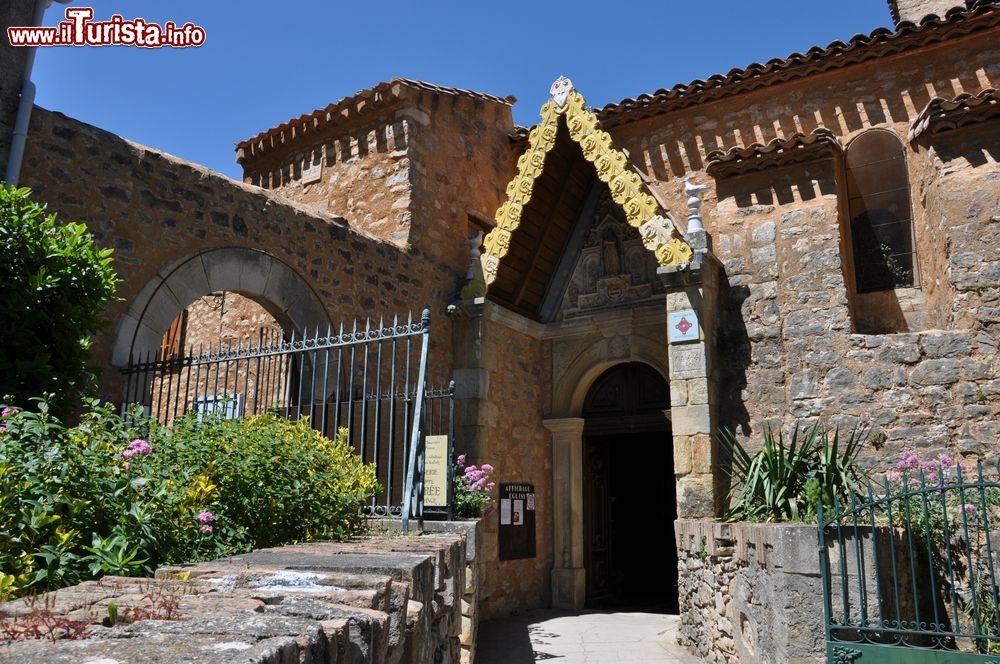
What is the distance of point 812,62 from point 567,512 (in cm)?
630

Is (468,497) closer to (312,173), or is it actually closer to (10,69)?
(10,69)

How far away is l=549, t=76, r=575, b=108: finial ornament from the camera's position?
29.8ft

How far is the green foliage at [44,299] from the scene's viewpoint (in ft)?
15.8

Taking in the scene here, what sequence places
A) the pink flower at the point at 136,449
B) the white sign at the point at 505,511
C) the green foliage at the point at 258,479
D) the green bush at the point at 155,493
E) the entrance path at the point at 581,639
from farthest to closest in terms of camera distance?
1. the white sign at the point at 505,511
2. the entrance path at the point at 581,639
3. the green foliage at the point at 258,479
4. the pink flower at the point at 136,449
5. the green bush at the point at 155,493

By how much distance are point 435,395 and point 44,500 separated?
400 centimetres

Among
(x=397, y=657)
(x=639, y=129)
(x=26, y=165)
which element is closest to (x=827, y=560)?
(x=397, y=657)

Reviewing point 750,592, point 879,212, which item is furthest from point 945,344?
point 750,592

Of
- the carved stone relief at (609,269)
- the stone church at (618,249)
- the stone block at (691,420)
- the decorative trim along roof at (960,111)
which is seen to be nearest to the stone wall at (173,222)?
the stone church at (618,249)

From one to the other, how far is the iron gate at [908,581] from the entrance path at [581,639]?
2089 millimetres

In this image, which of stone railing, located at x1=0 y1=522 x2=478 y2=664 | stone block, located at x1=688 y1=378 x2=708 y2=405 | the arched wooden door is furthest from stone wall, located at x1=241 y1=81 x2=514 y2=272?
stone railing, located at x1=0 y1=522 x2=478 y2=664

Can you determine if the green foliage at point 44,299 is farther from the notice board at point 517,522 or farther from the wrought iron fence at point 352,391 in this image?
the notice board at point 517,522

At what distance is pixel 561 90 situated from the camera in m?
9.16

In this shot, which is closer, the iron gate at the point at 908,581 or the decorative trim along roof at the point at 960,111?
the iron gate at the point at 908,581

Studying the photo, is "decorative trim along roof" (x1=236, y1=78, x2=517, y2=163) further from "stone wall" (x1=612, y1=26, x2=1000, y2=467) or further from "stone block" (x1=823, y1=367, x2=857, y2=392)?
"stone block" (x1=823, y1=367, x2=857, y2=392)
